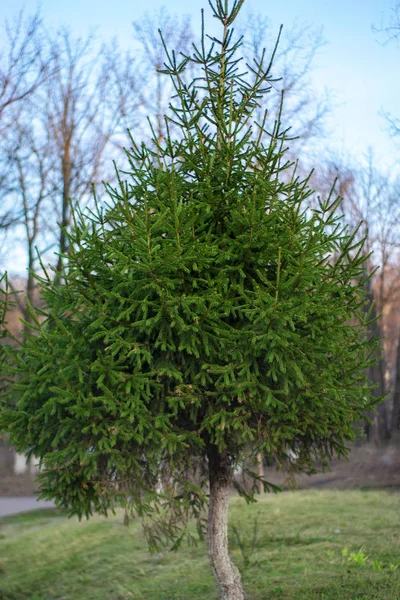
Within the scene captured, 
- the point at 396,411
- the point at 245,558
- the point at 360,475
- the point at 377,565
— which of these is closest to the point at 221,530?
the point at 245,558

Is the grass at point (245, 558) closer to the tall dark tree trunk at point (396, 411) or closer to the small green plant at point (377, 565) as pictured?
the small green plant at point (377, 565)

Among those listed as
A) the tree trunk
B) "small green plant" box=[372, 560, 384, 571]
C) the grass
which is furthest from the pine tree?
"small green plant" box=[372, 560, 384, 571]

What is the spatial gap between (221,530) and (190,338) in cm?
258

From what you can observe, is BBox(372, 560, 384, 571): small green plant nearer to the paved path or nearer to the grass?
the grass

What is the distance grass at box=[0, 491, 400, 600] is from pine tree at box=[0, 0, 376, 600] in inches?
63.4

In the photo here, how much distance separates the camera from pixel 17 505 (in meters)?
16.8

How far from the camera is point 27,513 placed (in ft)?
49.5

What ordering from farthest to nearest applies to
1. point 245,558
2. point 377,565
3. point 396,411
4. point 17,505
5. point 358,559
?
1. point 396,411
2. point 17,505
3. point 245,558
4. point 358,559
5. point 377,565

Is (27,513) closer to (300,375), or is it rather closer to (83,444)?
(83,444)

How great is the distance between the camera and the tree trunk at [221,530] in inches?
265

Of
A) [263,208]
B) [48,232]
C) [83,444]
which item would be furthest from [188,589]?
[48,232]

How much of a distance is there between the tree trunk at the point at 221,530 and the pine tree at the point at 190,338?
0.02 metres

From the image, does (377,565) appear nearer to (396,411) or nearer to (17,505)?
(396,411)

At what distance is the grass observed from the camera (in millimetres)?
7660
